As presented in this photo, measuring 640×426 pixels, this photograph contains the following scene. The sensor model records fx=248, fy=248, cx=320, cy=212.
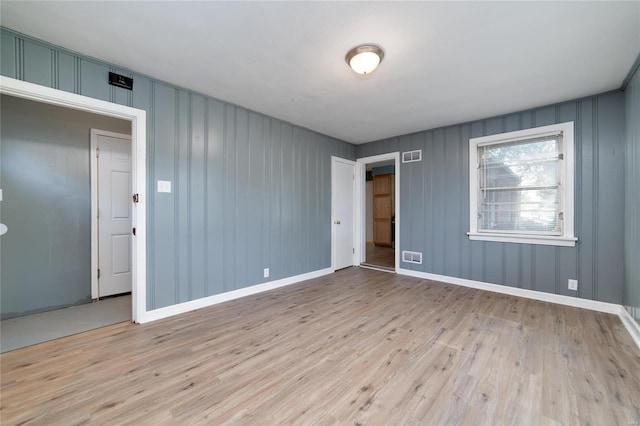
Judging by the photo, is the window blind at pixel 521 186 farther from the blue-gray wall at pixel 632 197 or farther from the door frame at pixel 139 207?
the door frame at pixel 139 207

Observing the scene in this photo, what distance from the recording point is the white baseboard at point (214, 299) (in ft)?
8.74

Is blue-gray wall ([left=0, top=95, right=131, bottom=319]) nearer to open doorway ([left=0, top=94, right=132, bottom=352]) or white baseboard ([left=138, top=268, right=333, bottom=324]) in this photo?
open doorway ([left=0, top=94, right=132, bottom=352])

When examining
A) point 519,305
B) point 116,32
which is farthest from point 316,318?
point 116,32

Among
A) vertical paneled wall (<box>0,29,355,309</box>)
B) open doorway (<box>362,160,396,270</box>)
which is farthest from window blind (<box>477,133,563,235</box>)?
open doorway (<box>362,160,396,270</box>)

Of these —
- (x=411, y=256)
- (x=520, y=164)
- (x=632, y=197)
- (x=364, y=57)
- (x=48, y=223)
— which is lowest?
(x=411, y=256)

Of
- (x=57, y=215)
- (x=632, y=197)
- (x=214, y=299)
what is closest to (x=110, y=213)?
(x=57, y=215)

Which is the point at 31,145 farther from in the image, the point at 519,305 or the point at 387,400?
the point at 519,305

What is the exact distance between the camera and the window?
318 cm

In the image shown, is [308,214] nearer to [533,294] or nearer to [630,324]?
[533,294]

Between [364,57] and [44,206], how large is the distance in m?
3.92

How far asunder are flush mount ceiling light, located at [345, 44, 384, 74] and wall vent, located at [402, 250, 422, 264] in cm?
327

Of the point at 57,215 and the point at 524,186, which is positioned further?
the point at 524,186

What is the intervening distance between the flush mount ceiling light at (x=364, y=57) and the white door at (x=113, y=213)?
3.31m

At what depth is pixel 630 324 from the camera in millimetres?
2443
